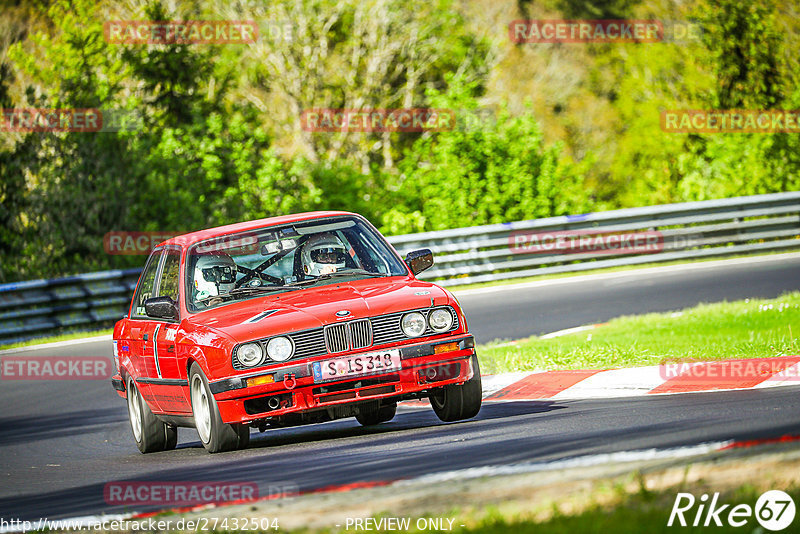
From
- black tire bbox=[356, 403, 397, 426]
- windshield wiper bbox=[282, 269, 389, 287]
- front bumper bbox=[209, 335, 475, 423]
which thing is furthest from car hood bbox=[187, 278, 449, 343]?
black tire bbox=[356, 403, 397, 426]

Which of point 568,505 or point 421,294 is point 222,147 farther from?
point 568,505

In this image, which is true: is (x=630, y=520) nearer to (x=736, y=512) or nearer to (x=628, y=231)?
(x=736, y=512)

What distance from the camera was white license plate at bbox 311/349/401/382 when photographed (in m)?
7.83

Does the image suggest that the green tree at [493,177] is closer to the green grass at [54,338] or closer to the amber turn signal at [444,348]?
the green grass at [54,338]

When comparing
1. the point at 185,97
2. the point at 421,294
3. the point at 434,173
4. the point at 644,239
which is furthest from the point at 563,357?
the point at 185,97

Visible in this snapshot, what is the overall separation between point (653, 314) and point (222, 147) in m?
16.6

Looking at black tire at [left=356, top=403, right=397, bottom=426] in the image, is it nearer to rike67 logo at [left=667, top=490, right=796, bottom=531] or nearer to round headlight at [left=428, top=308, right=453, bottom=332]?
round headlight at [left=428, top=308, right=453, bottom=332]

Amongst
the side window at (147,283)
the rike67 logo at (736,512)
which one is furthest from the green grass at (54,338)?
the rike67 logo at (736,512)

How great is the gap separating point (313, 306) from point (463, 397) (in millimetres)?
1263

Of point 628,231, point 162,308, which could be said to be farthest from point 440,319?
point 628,231

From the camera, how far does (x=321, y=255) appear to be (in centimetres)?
910

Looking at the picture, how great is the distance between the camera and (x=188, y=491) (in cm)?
663

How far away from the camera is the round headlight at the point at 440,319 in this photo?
26.7 feet

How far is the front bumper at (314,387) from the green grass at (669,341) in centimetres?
293
